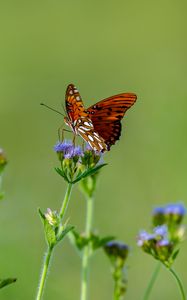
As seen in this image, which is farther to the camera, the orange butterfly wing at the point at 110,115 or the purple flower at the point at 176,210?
the purple flower at the point at 176,210

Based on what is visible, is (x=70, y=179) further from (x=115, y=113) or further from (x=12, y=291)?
(x=12, y=291)

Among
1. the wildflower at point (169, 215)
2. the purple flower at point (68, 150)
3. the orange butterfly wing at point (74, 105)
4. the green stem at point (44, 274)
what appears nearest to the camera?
the green stem at point (44, 274)

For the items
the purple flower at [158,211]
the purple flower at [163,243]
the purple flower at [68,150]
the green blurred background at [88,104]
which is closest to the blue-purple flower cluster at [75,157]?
the purple flower at [68,150]

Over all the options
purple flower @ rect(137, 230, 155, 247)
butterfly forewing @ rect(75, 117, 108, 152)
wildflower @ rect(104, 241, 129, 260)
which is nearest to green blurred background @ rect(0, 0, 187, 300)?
wildflower @ rect(104, 241, 129, 260)

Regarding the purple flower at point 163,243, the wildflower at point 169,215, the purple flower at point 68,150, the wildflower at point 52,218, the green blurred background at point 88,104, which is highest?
the green blurred background at point 88,104

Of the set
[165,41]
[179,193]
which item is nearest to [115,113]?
[179,193]

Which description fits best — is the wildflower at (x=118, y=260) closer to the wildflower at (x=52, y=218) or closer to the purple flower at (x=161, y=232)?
the purple flower at (x=161, y=232)
